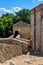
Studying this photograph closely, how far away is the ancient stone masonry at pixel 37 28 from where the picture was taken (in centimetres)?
1711

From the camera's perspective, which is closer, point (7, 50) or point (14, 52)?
point (7, 50)

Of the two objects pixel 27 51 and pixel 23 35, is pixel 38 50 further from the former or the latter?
pixel 23 35

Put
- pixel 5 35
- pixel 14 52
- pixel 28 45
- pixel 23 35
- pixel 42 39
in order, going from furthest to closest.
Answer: pixel 5 35
pixel 23 35
pixel 28 45
pixel 42 39
pixel 14 52

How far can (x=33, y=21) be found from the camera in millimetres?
18672

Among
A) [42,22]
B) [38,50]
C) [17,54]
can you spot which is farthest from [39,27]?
[17,54]

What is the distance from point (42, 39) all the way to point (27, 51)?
1.98 meters

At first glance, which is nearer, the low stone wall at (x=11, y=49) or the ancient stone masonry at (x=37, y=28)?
the low stone wall at (x=11, y=49)

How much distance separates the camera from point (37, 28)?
17828 millimetres

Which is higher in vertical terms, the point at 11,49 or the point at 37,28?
the point at 37,28

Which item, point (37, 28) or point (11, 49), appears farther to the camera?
point (37, 28)

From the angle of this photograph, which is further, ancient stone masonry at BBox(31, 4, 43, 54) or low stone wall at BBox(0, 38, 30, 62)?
ancient stone masonry at BBox(31, 4, 43, 54)

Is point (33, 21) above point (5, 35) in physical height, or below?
above

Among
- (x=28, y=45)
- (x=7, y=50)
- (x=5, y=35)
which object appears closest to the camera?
(x=7, y=50)

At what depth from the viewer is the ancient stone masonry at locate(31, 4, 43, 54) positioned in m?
17.1
